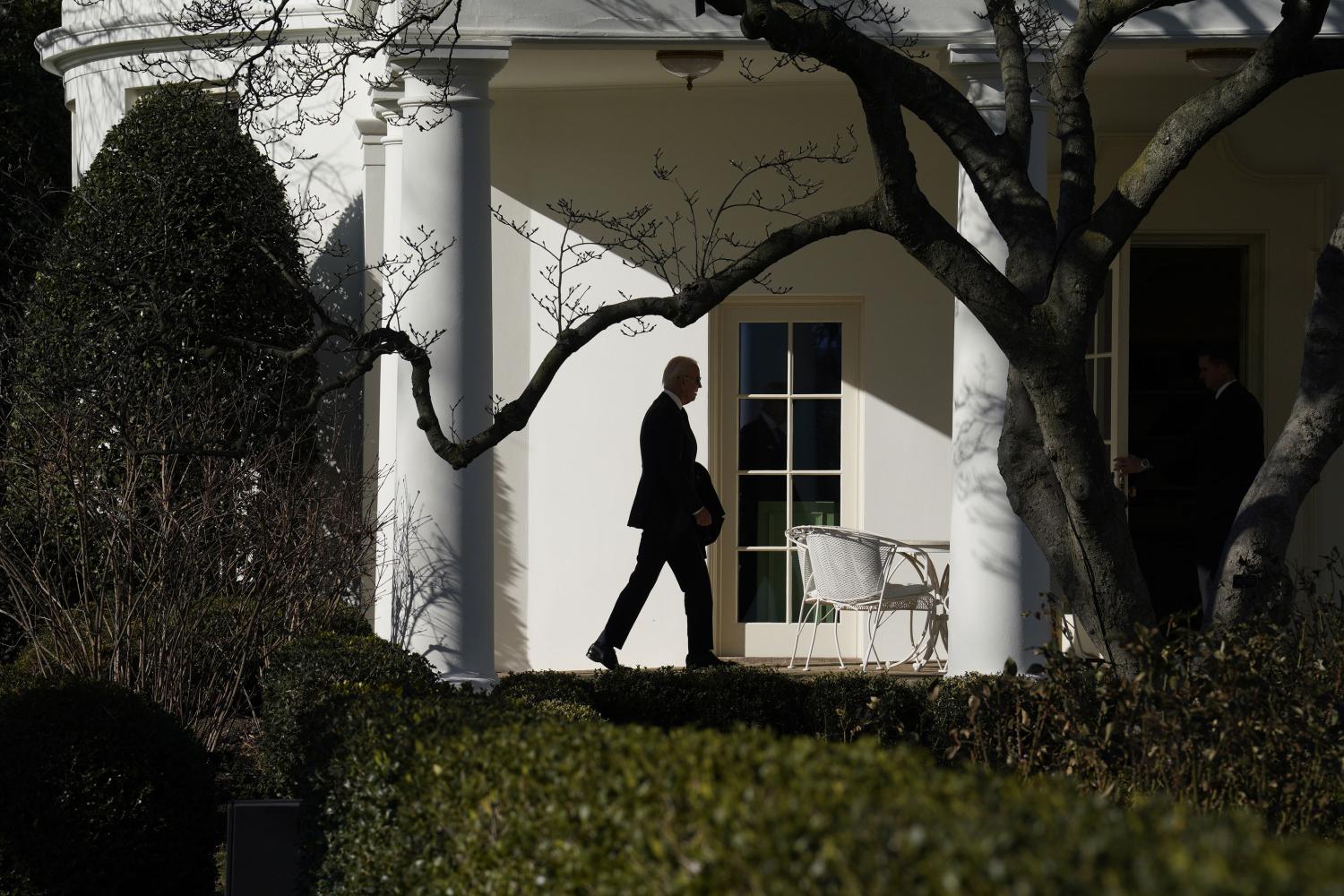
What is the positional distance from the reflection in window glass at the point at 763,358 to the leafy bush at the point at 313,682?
4392 millimetres

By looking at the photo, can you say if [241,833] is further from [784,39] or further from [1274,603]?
[1274,603]

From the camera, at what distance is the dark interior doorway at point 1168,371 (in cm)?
1083

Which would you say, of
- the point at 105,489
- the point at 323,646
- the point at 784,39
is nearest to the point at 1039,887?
the point at 784,39

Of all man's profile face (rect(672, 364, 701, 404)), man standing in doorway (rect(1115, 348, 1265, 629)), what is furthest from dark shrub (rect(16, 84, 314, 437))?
man standing in doorway (rect(1115, 348, 1265, 629))

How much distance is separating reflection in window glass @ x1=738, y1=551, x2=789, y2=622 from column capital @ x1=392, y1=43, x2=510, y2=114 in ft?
13.8

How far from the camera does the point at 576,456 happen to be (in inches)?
405

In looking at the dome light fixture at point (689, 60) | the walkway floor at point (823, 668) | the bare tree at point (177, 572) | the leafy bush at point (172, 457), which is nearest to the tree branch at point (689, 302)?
the leafy bush at point (172, 457)

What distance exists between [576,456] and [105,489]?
3.35 m

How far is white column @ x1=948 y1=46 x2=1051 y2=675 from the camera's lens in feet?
24.6

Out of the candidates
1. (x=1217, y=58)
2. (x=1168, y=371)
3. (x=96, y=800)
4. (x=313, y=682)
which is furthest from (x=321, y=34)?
(x=96, y=800)

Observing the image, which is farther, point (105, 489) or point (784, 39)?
point (105, 489)

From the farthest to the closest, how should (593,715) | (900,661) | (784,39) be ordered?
1. (900,661)
2. (593,715)
3. (784,39)

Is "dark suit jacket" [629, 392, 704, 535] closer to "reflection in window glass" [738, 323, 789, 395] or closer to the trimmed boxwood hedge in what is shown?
the trimmed boxwood hedge

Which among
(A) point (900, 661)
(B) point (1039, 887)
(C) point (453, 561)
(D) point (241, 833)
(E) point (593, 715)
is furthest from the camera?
(A) point (900, 661)
